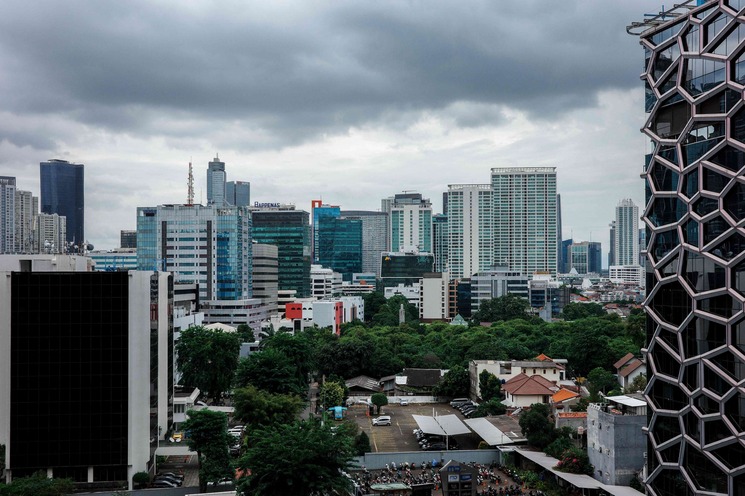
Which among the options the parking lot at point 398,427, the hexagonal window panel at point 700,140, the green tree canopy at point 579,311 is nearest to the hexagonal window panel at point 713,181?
the hexagonal window panel at point 700,140

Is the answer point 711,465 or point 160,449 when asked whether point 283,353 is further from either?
point 711,465

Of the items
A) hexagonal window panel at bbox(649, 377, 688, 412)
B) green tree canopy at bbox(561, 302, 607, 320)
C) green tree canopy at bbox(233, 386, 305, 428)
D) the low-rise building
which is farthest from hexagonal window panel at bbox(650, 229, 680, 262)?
green tree canopy at bbox(561, 302, 607, 320)

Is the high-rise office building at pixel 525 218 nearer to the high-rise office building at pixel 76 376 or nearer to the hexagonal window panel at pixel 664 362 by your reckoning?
the high-rise office building at pixel 76 376

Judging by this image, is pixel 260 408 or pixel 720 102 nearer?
pixel 720 102

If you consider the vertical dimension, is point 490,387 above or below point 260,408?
below

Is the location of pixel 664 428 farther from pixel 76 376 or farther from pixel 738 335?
pixel 76 376

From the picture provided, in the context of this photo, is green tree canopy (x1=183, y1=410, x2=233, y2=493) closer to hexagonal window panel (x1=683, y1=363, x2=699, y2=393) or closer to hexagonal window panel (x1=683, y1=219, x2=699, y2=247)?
hexagonal window panel (x1=683, y1=363, x2=699, y2=393)

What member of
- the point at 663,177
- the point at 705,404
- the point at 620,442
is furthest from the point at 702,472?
the point at 663,177
